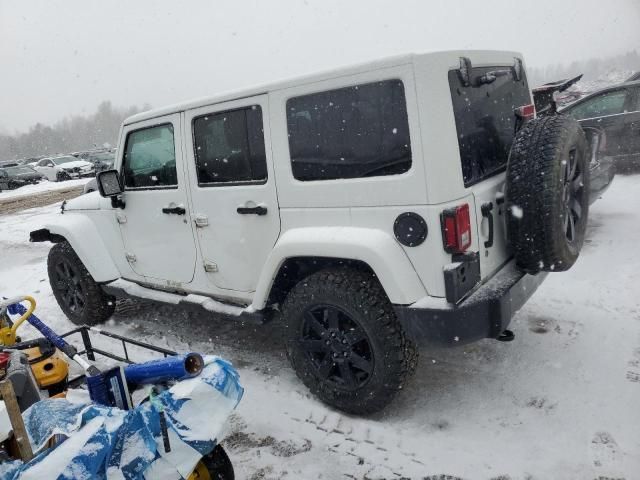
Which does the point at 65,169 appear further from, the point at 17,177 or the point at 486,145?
the point at 486,145

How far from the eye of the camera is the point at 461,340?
2656 mm

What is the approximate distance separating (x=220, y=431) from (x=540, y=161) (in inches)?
83.7

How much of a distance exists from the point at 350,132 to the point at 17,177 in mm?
27271

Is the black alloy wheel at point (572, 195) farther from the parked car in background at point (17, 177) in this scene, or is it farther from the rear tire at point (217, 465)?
the parked car in background at point (17, 177)

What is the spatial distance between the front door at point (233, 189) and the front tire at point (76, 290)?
5.96ft

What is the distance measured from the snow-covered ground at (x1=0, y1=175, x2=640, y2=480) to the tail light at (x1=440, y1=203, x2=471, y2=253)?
3.72 ft

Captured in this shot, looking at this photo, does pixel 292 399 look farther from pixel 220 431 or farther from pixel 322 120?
pixel 322 120

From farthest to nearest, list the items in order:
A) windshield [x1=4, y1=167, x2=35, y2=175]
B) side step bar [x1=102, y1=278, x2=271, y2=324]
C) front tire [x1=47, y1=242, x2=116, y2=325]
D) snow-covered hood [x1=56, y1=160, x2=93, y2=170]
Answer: snow-covered hood [x1=56, y1=160, x2=93, y2=170] → windshield [x1=4, y1=167, x2=35, y2=175] → front tire [x1=47, y1=242, x2=116, y2=325] → side step bar [x1=102, y1=278, x2=271, y2=324]

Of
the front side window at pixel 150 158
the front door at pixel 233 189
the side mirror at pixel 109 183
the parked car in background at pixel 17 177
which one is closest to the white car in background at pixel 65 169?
the parked car in background at pixel 17 177

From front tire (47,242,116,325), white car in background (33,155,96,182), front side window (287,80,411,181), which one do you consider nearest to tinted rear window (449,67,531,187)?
front side window (287,80,411,181)

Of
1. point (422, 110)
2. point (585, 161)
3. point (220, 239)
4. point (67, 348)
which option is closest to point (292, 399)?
point (220, 239)

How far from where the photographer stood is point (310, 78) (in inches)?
115

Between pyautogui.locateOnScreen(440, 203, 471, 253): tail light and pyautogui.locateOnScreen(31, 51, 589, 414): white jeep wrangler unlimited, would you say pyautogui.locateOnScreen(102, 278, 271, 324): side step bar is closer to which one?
pyautogui.locateOnScreen(31, 51, 589, 414): white jeep wrangler unlimited

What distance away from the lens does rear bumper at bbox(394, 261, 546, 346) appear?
262 centimetres
